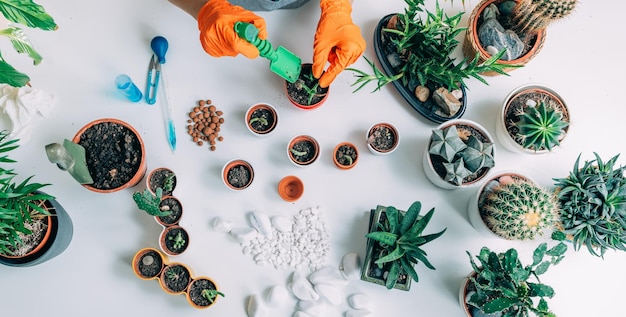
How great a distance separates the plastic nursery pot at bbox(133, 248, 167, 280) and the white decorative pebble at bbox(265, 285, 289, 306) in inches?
11.1

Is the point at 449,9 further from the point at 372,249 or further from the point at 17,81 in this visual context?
the point at 17,81

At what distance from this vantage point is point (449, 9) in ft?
4.21

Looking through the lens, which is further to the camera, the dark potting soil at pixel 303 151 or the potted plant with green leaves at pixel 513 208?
the dark potting soil at pixel 303 151

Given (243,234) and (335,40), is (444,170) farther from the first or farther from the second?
(243,234)

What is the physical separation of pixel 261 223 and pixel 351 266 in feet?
0.86

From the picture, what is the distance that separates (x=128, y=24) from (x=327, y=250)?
839 mm

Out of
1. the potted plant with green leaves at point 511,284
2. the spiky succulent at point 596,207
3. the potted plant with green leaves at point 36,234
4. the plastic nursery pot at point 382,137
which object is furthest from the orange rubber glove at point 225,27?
the spiky succulent at point 596,207

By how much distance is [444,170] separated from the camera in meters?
1.15

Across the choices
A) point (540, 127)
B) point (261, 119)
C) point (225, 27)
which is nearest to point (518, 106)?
point (540, 127)

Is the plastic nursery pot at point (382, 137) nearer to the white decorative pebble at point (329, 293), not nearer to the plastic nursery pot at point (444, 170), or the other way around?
the plastic nursery pot at point (444, 170)

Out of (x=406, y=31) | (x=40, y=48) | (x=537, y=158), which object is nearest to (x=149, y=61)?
(x=40, y=48)

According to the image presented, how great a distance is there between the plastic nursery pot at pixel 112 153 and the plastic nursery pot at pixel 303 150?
382 millimetres

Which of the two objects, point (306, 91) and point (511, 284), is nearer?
point (511, 284)

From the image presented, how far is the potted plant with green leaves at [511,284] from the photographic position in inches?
38.2
